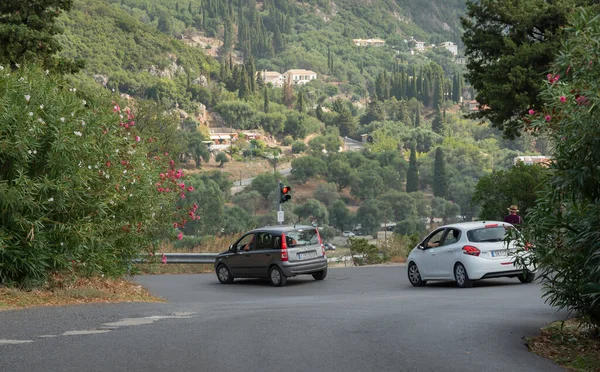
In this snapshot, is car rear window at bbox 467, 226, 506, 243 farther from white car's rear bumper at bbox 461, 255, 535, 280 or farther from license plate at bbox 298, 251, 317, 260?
license plate at bbox 298, 251, 317, 260

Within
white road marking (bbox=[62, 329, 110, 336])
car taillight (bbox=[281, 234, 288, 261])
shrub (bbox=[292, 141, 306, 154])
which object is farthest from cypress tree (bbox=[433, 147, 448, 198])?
white road marking (bbox=[62, 329, 110, 336])

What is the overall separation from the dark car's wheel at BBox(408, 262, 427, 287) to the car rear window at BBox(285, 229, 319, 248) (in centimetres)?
304

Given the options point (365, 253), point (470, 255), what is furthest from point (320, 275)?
point (365, 253)

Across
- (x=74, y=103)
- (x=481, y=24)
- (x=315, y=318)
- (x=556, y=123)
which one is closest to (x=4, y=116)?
(x=74, y=103)

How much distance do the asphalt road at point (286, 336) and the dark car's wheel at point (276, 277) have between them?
21.2ft

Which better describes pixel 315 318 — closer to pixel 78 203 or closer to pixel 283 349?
pixel 283 349

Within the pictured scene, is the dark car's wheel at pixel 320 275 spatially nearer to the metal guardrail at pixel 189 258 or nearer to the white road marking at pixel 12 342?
the metal guardrail at pixel 189 258

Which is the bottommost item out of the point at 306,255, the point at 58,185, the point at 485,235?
the point at 306,255

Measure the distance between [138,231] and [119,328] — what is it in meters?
7.02

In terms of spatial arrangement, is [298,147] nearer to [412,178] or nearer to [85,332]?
[412,178]

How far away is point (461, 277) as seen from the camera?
19.8 metres

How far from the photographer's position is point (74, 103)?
15297mm

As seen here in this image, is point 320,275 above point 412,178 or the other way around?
the other way around

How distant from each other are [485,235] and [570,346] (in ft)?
31.1
